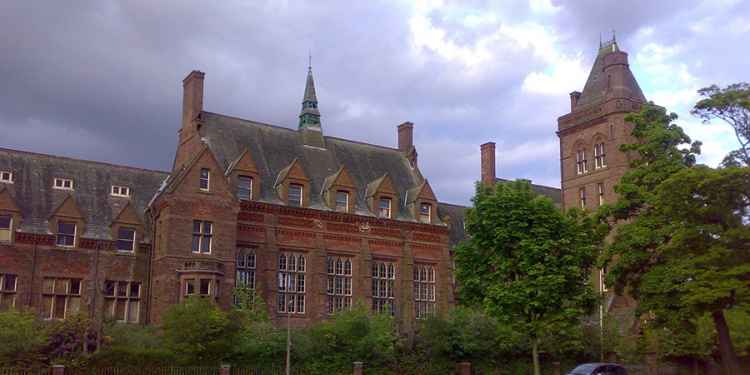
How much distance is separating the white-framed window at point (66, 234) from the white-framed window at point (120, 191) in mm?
4832

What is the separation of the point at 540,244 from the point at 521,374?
9796 millimetres

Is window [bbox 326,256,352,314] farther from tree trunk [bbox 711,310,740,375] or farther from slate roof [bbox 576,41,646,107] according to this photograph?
slate roof [bbox 576,41,646,107]

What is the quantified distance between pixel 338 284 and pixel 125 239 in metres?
14.3

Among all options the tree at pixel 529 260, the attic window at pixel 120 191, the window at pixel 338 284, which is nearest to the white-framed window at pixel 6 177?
the attic window at pixel 120 191

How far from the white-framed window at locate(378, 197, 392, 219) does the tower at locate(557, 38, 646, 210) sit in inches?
736

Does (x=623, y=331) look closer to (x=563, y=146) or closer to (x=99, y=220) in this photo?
(x=563, y=146)

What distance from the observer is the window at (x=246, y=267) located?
49878 millimetres

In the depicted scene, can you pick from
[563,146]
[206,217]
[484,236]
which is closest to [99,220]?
[206,217]

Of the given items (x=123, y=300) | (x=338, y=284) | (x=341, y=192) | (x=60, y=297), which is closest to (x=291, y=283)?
(x=338, y=284)

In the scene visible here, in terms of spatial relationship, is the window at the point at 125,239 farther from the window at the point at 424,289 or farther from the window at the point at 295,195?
the window at the point at 424,289

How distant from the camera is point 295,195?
53.7 metres

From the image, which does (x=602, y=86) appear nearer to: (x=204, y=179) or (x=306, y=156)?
(x=306, y=156)

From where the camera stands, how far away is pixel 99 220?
48.9 meters

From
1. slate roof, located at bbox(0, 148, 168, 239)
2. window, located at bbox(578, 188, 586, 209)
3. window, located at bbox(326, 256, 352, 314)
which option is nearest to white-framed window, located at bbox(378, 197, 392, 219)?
window, located at bbox(326, 256, 352, 314)
